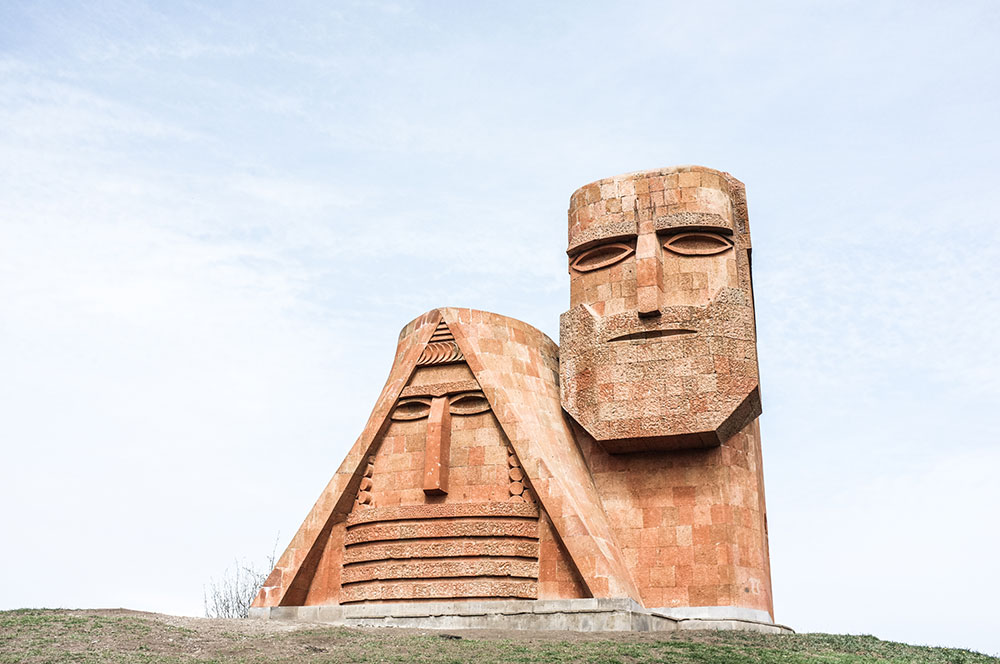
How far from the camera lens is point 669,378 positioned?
19328 millimetres

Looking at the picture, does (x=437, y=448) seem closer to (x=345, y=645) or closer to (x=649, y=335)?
(x=649, y=335)

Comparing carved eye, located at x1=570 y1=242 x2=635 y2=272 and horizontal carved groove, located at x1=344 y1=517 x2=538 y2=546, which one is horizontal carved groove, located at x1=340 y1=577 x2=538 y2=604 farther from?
carved eye, located at x1=570 y1=242 x2=635 y2=272

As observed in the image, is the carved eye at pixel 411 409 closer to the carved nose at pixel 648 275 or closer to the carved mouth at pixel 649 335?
the carved mouth at pixel 649 335

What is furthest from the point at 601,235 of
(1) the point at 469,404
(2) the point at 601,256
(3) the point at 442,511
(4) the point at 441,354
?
(3) the point at 442,511

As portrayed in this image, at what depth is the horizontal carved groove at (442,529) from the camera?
1866 cm

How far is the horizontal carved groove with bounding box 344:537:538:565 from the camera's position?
18.5m

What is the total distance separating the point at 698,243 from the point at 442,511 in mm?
6723

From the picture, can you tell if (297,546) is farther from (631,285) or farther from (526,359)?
(631,285)

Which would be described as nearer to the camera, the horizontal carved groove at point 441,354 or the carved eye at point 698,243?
the horizontal carved groove at point 441,354

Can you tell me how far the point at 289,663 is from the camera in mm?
14250

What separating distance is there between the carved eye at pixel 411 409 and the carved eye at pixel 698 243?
5.26m

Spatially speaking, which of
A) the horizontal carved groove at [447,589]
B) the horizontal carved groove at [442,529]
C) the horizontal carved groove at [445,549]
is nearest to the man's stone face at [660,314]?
the horizontal carved groove at [442,529]

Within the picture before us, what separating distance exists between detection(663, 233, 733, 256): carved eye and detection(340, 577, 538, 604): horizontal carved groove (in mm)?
6596

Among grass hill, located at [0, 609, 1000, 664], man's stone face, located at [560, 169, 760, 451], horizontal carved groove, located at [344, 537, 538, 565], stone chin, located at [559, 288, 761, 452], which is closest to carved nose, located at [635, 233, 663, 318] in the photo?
man's stone face, located at [560, 169, 760, 451]
